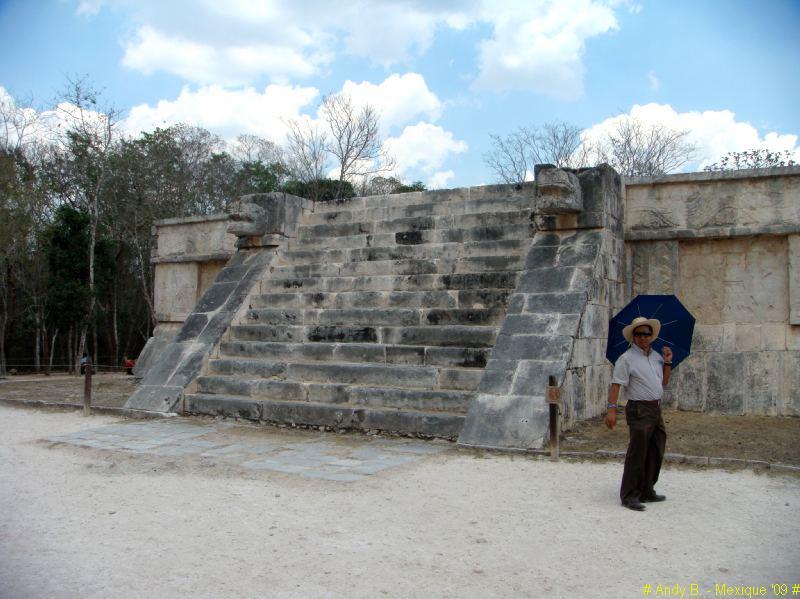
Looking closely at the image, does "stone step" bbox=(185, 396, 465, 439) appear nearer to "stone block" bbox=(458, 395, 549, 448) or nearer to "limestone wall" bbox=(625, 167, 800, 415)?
"stone block" bbox=(458, 395, 549, 448)

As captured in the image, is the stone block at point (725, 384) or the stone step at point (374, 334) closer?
the stone step at point (374, 334)

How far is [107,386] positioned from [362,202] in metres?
5.21

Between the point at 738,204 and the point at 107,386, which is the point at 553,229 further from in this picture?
the point at 107,386

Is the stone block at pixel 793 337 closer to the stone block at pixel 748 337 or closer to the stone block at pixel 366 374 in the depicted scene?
the stone block at pixel 748 337

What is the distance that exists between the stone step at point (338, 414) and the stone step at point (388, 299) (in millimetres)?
1435

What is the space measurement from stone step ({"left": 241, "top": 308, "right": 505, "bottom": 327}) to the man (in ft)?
9.59

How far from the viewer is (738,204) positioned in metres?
8.15

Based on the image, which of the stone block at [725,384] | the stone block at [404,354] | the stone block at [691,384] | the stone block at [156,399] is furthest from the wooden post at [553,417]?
the stone block at [156,399]

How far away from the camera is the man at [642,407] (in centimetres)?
461

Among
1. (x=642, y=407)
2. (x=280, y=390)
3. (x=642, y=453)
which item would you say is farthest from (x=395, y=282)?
(x=642, y=453)

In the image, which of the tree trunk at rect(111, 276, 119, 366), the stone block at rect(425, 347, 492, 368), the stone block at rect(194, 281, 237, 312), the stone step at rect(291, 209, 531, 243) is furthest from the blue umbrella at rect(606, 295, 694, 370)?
the tree trunk at rect(111, 276, 119, 366)

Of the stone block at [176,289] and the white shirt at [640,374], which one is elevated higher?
the stone block at [176,289]

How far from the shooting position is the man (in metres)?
4.61

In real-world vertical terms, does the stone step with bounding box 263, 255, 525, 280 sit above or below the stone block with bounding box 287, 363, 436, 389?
above
